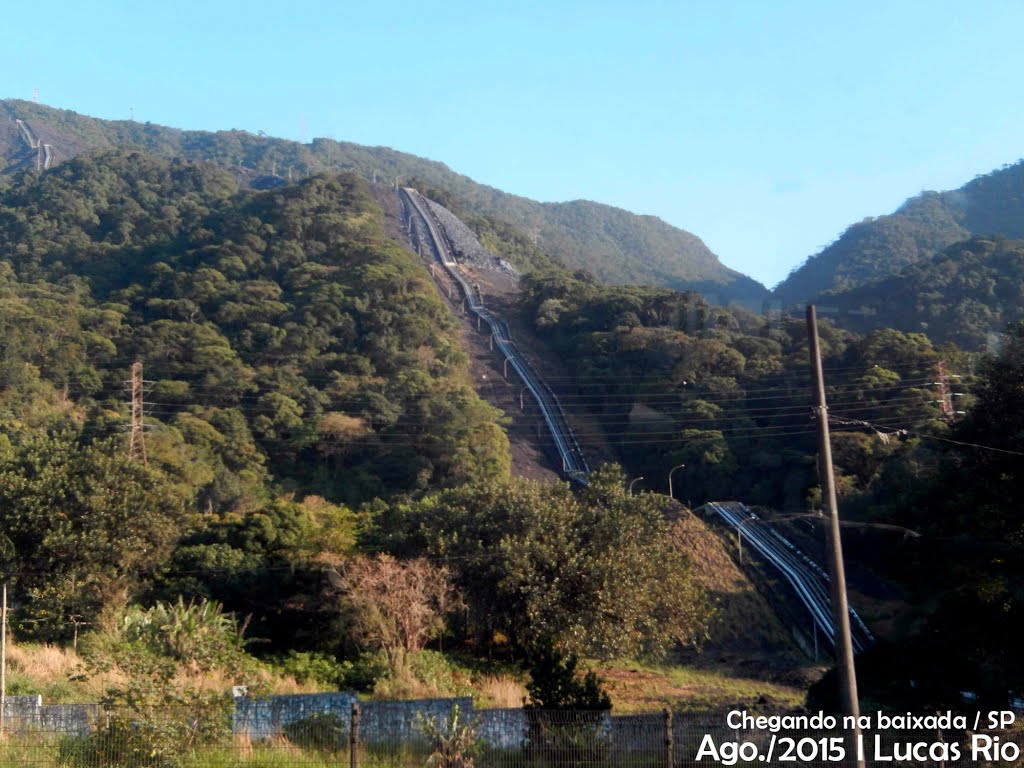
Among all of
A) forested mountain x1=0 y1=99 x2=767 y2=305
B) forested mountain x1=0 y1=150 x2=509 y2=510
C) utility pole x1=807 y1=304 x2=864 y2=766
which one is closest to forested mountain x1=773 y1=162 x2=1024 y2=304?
forested mountain x1=0 y1=99 x2=767 y2=305

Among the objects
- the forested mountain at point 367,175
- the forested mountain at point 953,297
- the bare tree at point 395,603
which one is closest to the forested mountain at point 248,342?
the bare tree at point 395,603

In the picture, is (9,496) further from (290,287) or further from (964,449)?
(290,287)

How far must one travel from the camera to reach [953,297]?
2354 inches

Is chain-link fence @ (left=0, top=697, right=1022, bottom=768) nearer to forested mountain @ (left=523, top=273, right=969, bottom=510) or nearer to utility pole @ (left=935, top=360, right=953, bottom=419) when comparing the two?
forested mountain @ (left=523, top=273, right=969, bottom=510)

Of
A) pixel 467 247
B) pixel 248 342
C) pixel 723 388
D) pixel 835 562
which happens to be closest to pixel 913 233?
pixel 467 247

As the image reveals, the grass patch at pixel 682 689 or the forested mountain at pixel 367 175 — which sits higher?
the forested mountain at pixel 367 175

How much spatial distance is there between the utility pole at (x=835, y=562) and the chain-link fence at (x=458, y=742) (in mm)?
2069

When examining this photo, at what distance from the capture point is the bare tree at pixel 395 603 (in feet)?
66.8

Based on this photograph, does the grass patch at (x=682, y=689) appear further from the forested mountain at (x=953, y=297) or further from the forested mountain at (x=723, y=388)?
the forested mountain at (x=953, y=297)

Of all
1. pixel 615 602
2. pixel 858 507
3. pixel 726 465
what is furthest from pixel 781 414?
pixel 615 602

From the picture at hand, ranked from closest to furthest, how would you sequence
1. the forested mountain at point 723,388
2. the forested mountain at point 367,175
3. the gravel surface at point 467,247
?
the forested mountain at point 723,388
the gravel surface at point 467,247
the forested mountain at point 367,175

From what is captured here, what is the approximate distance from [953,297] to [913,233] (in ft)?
138

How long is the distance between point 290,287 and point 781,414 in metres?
32.8

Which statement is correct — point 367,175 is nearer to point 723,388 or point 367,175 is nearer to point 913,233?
point 913,233
